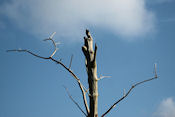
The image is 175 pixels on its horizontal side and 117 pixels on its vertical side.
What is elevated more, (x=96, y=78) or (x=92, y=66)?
(x=92, y=66)

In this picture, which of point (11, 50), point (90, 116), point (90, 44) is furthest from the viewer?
point (11, 50)

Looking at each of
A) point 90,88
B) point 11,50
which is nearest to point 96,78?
point 90,88

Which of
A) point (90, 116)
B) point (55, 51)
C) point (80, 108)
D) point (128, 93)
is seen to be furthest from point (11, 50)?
point (128, 93)

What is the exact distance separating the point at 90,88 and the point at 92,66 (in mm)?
385

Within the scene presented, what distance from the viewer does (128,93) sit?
120 inches

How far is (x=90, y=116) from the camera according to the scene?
9.36 feet

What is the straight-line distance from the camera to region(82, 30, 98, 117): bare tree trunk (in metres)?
2.87

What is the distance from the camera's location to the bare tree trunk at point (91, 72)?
2868 mm

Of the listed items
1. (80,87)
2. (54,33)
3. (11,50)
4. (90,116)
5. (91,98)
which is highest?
(54,33)

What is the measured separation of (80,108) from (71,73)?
64 cm

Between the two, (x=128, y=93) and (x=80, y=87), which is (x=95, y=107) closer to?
(x=80, y=87)

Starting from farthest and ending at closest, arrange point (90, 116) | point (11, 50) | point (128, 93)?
point (11, 50) < point (128, 93) < point (90, 116)

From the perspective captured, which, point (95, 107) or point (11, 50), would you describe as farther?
point (11, 50)

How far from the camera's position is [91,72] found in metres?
3.09
